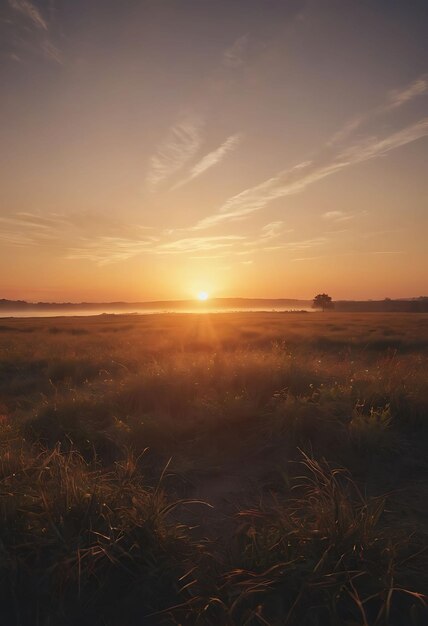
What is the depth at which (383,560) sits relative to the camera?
119 inches

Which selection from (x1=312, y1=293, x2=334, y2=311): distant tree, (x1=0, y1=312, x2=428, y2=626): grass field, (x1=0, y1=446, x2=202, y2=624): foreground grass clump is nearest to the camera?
(x1=0, y1=312, x2=428, y2=626): grass field

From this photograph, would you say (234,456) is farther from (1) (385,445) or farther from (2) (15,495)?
(2) (15,495)

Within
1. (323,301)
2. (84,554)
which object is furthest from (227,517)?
(323,301)

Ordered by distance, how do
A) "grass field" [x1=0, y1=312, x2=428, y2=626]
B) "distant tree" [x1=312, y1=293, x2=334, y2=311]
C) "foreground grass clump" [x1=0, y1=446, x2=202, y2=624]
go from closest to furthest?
1. "grass field" [x1=0, y1=312, x2=428, y2=626]
2. "foreground grass clump" [x1=0, y1=446, x2=202, y2=624]
3. "distant tree" [x1=312, y1=293, x2=334, y2=311]

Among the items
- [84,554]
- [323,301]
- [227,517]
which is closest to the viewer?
[84,554]

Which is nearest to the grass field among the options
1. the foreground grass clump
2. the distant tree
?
the foreground grass clump

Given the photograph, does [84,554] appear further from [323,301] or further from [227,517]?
[323,301]

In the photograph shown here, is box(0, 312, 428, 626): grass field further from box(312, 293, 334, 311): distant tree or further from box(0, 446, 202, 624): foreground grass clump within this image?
box(312, 293, 334, 311): distant tree

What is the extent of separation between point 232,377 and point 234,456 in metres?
2.63

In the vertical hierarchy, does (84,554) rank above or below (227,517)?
above

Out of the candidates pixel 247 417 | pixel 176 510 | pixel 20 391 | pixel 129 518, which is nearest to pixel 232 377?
pixel 247 417

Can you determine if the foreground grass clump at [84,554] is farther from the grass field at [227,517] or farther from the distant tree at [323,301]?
the distant tree at [323,301]

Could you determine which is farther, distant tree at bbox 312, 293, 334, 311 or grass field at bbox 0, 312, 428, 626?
distant tree at bbox 312, 293, 334, 311

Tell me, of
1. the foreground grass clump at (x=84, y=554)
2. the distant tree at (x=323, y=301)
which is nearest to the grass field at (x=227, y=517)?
the foreground grass clump at (x=84, y=554)
